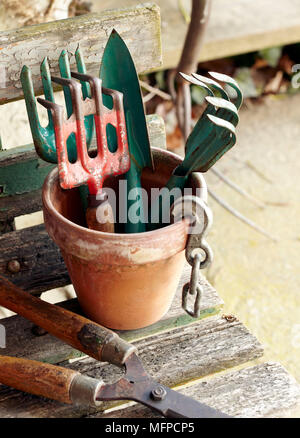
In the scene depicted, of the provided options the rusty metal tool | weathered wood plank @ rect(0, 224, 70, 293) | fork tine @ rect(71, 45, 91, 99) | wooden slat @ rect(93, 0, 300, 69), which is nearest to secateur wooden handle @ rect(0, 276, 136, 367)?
the rusty metal tool

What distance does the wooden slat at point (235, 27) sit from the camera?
84.2 inches

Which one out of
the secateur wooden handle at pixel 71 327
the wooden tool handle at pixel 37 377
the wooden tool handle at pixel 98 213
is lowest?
the wooden tool handle at pixel 37 377

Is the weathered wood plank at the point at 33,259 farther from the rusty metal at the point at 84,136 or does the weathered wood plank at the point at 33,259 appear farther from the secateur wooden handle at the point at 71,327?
the rusty metal at the point at 84,136

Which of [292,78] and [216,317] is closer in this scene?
[216,317]

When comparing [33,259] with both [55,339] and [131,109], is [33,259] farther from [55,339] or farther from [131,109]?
[131,109]

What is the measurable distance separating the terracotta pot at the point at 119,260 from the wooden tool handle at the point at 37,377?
134mm

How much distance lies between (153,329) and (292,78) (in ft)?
7.07

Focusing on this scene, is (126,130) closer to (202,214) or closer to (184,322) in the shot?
(202,214)

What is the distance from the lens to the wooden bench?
2.70ft

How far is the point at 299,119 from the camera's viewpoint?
259 centimetres

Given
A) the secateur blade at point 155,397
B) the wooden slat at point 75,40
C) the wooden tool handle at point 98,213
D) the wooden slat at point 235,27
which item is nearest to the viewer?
the secateur blade at point 155,397

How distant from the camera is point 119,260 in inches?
31.4

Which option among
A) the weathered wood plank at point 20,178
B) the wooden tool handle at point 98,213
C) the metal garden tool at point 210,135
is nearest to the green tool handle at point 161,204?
the metal garden tool at point 210,135
